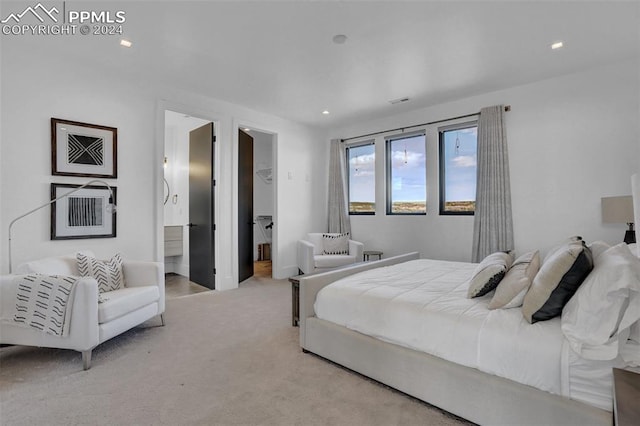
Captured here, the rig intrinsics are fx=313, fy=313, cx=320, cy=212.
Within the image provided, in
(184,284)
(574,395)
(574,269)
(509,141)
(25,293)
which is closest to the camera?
(574,395)

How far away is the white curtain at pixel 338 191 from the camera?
5793 millimetres

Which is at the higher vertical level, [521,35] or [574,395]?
[521,35]

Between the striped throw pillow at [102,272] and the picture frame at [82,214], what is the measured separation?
525mm

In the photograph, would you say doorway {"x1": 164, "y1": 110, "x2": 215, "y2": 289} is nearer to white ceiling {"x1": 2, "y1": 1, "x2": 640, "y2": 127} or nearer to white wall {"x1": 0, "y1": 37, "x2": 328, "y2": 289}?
white wall {"x1": 0, "y1": 37, "x2": 328, "y2": 289}

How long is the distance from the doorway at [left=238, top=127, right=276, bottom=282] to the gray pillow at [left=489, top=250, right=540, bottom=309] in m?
3.83

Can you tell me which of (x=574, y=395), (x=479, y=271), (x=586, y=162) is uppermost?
(x=586, y=162)

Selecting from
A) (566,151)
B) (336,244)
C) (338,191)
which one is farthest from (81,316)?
(566,151)

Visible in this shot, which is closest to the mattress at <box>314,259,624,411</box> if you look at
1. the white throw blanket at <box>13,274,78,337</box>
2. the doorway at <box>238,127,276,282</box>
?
the white throw blanket at <box>13,274,78,337</box>

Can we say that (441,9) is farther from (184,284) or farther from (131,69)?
(184,284)

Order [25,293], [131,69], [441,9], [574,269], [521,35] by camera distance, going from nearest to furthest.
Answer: [574,269] < [25,293] < [441,9] < [521,35] < [131,69]

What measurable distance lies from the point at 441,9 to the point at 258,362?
119 inches

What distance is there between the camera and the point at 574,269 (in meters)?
1.46

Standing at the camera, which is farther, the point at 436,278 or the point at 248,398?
the point at 436,278

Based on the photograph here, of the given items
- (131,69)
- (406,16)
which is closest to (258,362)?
(406,16)
